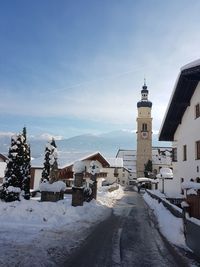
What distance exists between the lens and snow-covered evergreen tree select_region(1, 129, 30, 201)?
24625 mm

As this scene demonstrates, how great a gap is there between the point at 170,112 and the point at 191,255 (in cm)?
1722

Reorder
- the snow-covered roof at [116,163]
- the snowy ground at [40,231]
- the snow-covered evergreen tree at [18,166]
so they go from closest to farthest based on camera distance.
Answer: the snowy ground at [40,231]
the snow-covered evergreen tree at [18,166]
the snow-covered roof at [116,163]

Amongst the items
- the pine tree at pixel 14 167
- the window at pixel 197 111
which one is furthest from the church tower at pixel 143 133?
the window at pixel 197 111

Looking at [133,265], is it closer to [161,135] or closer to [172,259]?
[172,259]

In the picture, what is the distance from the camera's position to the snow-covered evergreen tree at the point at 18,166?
80.8ft

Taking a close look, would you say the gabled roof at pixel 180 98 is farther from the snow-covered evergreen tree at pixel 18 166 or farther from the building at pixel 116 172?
the building at pixel 116 172

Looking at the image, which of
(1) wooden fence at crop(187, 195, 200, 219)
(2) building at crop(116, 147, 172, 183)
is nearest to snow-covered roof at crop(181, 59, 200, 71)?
(1) wooden fence at crop(187, 195, 200, 219)

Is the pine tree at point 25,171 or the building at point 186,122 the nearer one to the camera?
the building at point 186,122

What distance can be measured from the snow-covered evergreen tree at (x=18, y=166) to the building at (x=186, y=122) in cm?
1156

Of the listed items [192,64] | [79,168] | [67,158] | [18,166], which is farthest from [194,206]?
[67,158]

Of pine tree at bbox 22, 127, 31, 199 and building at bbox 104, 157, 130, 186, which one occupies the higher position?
building at bbox 104, 157, 130, 186

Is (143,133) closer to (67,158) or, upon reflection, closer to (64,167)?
(67,158)

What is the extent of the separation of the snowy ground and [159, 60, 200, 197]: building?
776cm

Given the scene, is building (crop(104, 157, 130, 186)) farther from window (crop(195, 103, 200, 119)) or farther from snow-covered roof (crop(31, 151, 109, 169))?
window (crop(195, 103, 200, 119))
